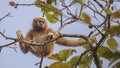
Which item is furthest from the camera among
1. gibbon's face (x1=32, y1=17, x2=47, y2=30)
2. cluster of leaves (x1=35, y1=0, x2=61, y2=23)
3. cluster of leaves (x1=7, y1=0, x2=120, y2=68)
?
gibbon's face (x1=32, y1=17, x2=47, y2=30)

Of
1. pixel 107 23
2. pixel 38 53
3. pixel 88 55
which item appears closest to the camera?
pixel 107 23

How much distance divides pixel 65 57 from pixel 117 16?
0.85 m

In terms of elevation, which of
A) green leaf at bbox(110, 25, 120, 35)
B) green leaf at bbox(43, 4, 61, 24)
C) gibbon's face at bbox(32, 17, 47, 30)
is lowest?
gibbon's face at bbox(32, 17, 47, 30)

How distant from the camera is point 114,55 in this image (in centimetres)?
60

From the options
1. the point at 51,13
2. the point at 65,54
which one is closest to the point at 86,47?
the point at 65,54

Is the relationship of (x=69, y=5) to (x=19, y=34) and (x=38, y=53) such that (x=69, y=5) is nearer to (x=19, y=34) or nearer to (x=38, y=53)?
(x=19, y=34)

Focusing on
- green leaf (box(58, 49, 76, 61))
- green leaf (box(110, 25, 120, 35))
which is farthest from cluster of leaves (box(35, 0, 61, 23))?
green leaf (box(110, 25, 120, 35))

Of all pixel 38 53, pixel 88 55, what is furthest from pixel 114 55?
pixel 38 53

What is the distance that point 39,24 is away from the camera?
3227mm

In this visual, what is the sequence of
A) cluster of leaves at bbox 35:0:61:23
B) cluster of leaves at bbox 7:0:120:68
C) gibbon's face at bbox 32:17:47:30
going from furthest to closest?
gibbon's face at bbox 32:17:47:30, cluster of leaves at bbox 35:0:61:23, cluster of leaves at bbox 7:0:120:68

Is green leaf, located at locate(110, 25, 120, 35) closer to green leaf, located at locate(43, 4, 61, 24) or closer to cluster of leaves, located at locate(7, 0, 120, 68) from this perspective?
cluster of leaves, located at locate(7, 0, 120, 68)

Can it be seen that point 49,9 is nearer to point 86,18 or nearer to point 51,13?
point 51,13

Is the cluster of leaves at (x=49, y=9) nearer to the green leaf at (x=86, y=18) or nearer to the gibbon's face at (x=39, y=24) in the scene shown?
the green leaf at (x=86, y=18)

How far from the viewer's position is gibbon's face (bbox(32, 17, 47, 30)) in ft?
10.6
